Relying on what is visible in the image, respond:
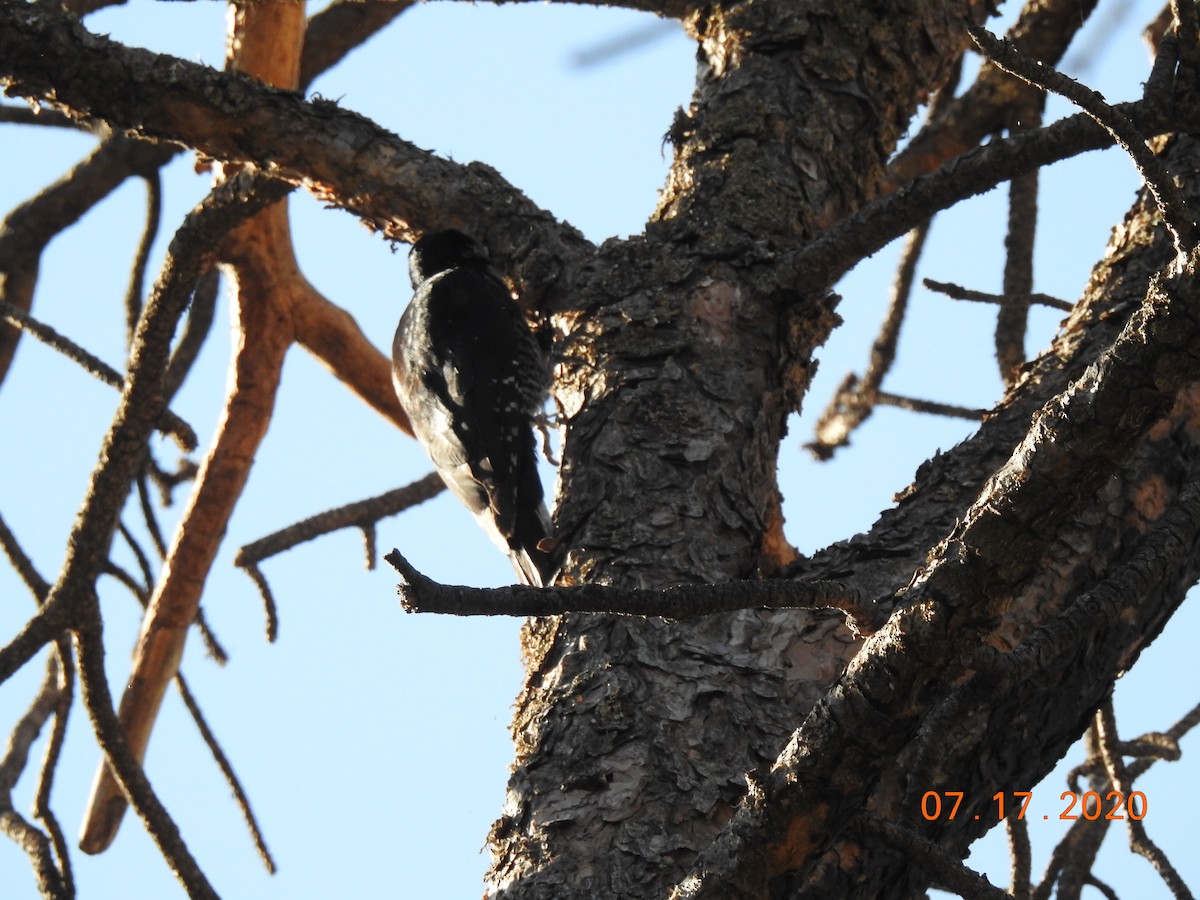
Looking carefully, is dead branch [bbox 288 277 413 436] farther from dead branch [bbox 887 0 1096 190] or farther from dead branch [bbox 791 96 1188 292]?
dead branch [bbox 791 96 1188 292]

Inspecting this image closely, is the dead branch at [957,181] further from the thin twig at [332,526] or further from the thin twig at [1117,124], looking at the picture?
the thin twig at [332,526]

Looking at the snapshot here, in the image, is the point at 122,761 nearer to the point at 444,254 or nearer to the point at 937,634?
the point at 444,254

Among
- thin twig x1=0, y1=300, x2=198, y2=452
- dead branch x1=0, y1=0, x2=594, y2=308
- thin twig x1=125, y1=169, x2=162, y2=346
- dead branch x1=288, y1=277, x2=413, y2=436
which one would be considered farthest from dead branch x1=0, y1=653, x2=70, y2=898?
dead branch x1=0, y1=0, x2=594, y2=308

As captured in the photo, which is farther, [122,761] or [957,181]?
[122,761]

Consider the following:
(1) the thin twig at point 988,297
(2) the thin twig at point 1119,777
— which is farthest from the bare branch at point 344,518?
(2) the thin twig at point 1119,777

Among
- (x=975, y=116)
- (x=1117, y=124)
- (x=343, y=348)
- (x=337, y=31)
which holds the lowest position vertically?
(x=1117, y=124)

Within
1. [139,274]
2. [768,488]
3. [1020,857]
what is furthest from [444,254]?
[1020,857]

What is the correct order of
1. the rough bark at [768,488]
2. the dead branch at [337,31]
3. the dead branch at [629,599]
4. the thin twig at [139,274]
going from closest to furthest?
the dead branch at [629,599]
the rough bark at [768,488]
the thin twig at [139,274]
the dead branch at [337,31]

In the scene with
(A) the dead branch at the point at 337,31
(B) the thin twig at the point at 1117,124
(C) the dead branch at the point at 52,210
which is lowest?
(B) the thin twig at the point at 1117,124

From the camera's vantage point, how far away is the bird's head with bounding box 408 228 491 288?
3079mm

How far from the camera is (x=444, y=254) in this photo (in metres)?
3.52

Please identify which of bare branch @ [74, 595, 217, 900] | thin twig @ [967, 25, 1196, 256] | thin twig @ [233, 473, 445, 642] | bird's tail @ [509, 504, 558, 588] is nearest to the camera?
thin twig @ [967, 25, 1196, 256]

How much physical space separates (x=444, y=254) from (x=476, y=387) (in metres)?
0.36

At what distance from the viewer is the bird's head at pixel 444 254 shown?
3079 millimetres
